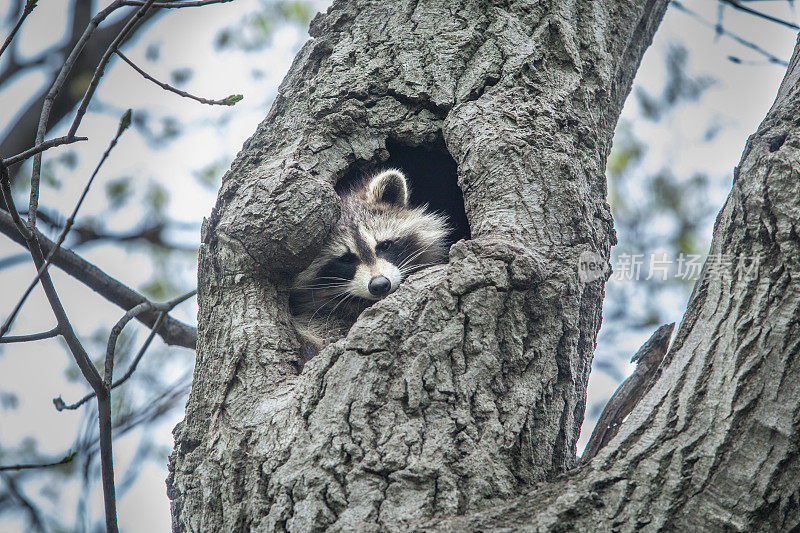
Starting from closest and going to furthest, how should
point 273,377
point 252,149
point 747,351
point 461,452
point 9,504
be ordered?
point 747,351 < point 461,452 < point 273,377 < point 252,149 < point 9,504

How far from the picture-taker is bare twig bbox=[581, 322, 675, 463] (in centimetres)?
241

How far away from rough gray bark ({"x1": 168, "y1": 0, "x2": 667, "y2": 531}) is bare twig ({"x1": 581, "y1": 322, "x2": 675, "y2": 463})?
10cm

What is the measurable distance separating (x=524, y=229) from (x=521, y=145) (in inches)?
15.9

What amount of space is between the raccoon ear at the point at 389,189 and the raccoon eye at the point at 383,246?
0.25 metres

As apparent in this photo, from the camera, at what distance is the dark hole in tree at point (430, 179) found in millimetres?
4047

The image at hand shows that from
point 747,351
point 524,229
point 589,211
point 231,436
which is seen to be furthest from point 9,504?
point 747,351

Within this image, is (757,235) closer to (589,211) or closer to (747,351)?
(747,351)

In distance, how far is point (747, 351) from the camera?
1.84 m

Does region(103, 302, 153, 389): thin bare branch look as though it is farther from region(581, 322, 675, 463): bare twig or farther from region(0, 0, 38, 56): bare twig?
region(581, 322, 675, 463): bare twig

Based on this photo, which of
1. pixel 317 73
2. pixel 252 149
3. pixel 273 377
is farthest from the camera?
pixel 317 73

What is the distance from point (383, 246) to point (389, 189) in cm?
39

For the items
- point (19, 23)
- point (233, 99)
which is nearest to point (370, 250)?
point (233, 99)

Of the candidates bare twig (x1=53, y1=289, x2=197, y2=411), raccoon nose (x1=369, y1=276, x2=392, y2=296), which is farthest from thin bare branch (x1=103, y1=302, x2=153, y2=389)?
raccoon nose (x1=369, y1=276, x2=392, y2=296)

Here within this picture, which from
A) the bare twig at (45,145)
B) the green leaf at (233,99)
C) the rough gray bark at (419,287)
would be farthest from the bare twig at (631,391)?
the bare twig at (45,145)
